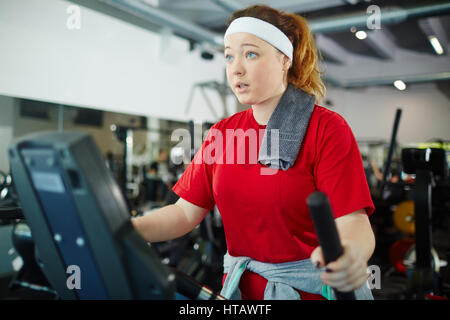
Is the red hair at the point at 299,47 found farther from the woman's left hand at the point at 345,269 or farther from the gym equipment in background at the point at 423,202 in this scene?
the gym equipment in background at the point at 423,202

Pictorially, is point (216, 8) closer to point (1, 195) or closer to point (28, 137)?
point (1, 195)

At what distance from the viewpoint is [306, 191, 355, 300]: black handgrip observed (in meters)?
0.49

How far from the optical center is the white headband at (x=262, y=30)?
3.48 ft

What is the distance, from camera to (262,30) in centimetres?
106

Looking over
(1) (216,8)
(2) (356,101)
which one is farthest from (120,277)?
(2) (356,101)

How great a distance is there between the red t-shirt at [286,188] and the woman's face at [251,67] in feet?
0.41

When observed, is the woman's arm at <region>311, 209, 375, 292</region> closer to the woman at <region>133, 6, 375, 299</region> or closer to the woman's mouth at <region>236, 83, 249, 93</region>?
the woman at <region>133, 6, 375, 299</region>

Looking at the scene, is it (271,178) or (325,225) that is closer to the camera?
(325,225)

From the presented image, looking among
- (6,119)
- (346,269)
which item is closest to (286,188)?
(346,269)

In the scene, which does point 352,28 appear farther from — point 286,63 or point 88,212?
point 88,212

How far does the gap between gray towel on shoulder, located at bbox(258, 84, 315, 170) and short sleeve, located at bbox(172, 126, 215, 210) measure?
222 millimetres

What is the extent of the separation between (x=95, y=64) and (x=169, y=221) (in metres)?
4.90

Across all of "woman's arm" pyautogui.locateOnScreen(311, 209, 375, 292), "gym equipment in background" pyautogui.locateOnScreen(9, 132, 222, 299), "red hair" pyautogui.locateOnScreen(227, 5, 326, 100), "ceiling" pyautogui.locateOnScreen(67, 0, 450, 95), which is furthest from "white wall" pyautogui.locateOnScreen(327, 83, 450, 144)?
"gym equipment in background" pyautogui.locateOnScreen(9, 132, 222, 299)

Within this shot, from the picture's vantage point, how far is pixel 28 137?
543 mm
